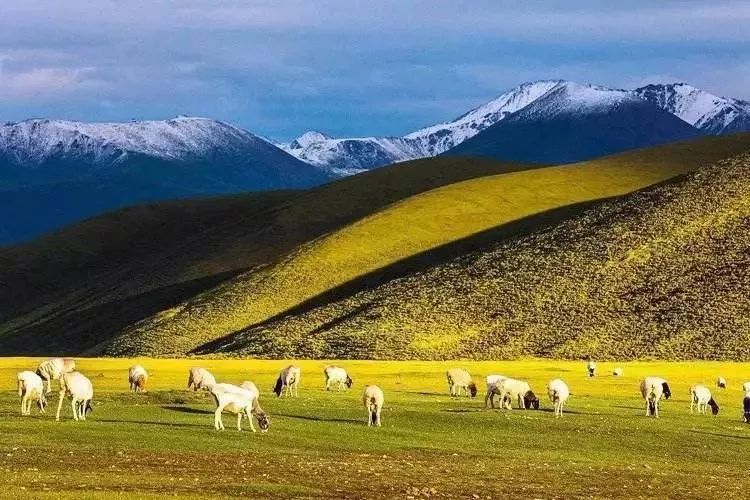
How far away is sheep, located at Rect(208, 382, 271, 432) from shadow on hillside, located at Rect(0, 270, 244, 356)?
116 m

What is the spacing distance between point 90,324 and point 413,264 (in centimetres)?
4743

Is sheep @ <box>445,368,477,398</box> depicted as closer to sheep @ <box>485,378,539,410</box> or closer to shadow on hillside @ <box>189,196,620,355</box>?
sheep @ <box>485,378,539,410</box>

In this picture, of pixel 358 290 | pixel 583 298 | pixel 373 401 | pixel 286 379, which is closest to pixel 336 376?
pixel 286 379

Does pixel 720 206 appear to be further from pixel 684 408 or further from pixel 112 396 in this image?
pixel 112 396

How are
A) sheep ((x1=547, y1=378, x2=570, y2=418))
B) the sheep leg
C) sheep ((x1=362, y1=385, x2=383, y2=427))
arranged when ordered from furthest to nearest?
sheep ((x1=547, y1=378, x2=570, y2=418)) → sheep ((x1=362, y1=385, x2=383, y2=427)) → the sheep leg

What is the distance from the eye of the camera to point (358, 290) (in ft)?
491

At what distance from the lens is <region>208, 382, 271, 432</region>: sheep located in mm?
40031

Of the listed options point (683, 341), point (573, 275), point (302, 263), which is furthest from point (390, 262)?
point (683, 341)

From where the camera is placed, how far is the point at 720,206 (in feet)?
473

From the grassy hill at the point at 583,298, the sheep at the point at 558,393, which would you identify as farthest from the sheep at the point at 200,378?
the grassy hill at the point at 583,298

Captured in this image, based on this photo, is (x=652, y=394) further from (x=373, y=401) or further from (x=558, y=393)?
(x=373, y=401)

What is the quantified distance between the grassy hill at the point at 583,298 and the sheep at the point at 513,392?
57.1 metres

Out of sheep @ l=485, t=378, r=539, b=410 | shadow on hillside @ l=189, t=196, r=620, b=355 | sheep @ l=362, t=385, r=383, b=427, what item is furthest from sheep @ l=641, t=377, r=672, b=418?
shadow on hillside @ l=189, t=196, r=620, b=355

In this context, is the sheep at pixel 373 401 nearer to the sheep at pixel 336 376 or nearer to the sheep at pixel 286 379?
the sheep at pixel 286 379
